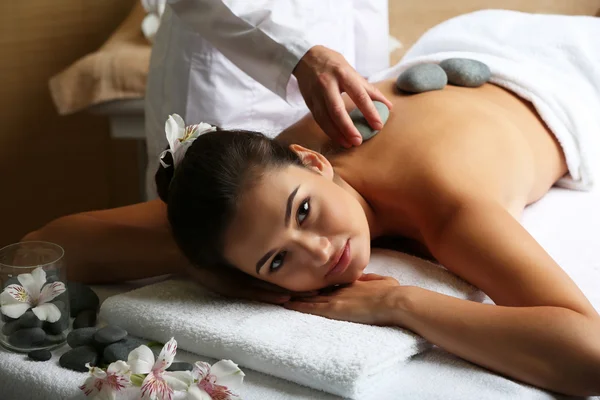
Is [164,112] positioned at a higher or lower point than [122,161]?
higher

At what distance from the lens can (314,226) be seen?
1077 mm

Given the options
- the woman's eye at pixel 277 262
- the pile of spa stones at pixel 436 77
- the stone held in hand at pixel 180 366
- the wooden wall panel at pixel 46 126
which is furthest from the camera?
the wooden wall panel at pixel 46 126

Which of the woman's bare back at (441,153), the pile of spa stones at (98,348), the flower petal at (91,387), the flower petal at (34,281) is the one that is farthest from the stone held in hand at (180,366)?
the woman's bare back at (441,153)

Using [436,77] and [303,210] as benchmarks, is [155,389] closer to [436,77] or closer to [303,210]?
[303,210]

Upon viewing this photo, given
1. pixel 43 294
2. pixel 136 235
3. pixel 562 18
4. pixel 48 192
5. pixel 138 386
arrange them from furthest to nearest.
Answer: pixel 48 192 < pixel 562 18 < pixel 136 235 < pixel 43 294 < pixel 138 386

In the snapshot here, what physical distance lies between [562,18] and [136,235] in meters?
1.16

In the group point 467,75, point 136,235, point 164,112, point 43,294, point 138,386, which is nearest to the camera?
point 138,386

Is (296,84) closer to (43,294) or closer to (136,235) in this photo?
(136,235)

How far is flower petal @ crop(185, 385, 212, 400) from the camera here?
0.86m

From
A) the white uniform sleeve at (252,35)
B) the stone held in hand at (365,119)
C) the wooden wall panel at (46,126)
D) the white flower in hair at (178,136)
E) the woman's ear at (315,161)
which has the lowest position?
the wooden wall panel at (46,126)

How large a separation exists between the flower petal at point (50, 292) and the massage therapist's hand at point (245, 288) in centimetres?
22

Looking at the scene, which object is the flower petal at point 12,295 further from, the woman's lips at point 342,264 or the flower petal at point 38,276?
the woman's lips at point 342,264

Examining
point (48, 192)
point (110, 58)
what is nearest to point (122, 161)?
point (48, 192)

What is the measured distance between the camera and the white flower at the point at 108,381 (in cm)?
88
